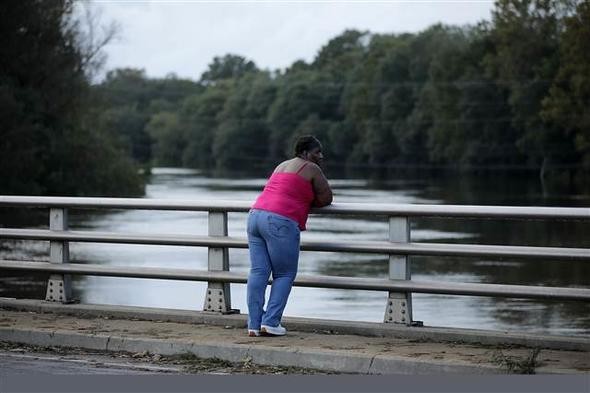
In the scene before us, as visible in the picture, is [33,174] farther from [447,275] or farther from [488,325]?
[488,325]

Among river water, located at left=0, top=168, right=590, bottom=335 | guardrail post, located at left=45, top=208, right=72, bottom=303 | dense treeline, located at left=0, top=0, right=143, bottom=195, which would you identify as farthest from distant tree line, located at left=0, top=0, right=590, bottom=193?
guardrail post, located at left=45, top=208, right=72, bottom=303

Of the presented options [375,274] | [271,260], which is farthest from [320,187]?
[375,274]

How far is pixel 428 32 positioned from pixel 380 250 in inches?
5247

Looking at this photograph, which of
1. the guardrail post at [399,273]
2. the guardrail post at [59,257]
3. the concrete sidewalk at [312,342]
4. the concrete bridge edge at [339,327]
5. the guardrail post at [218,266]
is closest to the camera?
the concrete sidewalk at [312,342]

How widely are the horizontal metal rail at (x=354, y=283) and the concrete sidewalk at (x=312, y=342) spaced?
304 mm

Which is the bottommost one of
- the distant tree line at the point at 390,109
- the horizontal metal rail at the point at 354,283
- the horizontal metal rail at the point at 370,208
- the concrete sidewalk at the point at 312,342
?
the concrete sidewalk at the point at 312,342

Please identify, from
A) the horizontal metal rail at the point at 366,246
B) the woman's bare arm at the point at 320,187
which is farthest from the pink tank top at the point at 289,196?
the horizontal metal rail at the point at 366,246

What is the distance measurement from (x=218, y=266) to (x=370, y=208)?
1.57 metres

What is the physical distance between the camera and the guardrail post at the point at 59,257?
34.7ft

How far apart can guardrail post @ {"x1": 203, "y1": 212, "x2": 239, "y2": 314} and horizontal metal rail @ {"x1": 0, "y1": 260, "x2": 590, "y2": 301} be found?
0.33 feet

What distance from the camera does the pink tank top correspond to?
906 centimetres

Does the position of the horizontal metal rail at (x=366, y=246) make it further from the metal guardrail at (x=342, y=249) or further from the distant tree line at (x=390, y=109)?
the distant tree line at (x=390, y=109)

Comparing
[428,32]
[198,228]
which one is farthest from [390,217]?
[428,32]

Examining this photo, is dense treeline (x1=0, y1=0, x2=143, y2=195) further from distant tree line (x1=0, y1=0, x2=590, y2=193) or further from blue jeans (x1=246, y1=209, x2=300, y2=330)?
blue jeans (x1=246, y1=209, x2=300, y2=330)
